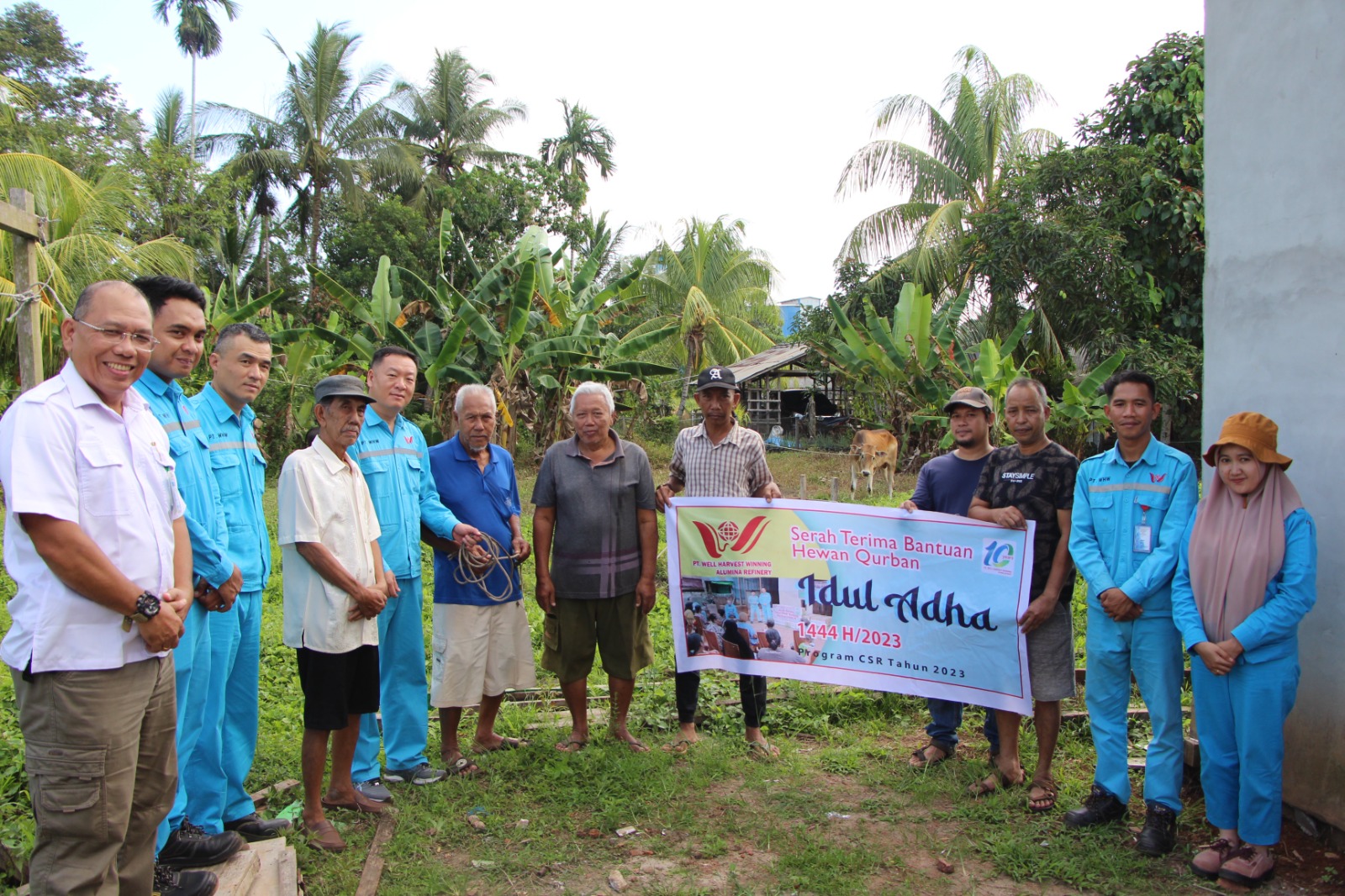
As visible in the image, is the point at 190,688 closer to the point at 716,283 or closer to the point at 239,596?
the point at 239,596

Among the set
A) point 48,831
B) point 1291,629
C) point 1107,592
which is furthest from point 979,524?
point 48,831

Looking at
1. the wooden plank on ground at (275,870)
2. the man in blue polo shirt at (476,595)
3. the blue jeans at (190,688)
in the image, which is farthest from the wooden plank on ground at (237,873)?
the man in blue polo shirt at (476,595)

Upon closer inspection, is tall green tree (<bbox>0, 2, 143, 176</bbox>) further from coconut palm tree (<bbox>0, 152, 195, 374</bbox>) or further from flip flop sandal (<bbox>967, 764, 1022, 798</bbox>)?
flip flop sandal (<bbox>967, 764, 1022, 798</bbox>)

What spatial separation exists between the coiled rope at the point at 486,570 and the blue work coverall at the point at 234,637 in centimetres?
98

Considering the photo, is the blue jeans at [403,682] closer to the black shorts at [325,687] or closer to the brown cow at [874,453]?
the black shorts at [325,687]

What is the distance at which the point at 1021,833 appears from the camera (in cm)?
365

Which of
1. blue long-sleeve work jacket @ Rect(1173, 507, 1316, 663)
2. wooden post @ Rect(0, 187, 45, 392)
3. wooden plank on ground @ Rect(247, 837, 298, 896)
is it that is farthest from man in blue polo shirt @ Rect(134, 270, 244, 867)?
blue long-sleeve work jacket @ Rect(1173, 507, 1316, 663)

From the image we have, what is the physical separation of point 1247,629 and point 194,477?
151 inches

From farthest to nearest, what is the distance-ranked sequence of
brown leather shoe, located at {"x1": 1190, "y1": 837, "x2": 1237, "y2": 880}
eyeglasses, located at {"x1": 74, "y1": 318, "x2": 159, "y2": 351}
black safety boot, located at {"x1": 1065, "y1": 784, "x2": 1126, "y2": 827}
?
1. black safety boot, located at {"x1": 1065, "y1": 784, "x2": 1126, "y2": 827}
2. brown leather shoe, located at {"x1": 1190, "y1": 837, "x2": 1237, "y2": 880}
3. eyeglasses, located at {"x1": 74, "y1": 318, "x2": 159, "y2": 351}

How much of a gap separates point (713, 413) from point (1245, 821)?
2777 mm

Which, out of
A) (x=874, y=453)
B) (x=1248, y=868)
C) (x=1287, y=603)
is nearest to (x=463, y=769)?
(x=1248, y=868)

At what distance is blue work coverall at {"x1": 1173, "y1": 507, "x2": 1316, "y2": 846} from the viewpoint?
125 inches

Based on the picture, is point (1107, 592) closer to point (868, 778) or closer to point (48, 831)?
point (868, 778)

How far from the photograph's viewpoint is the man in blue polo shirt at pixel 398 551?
13.2 feet
